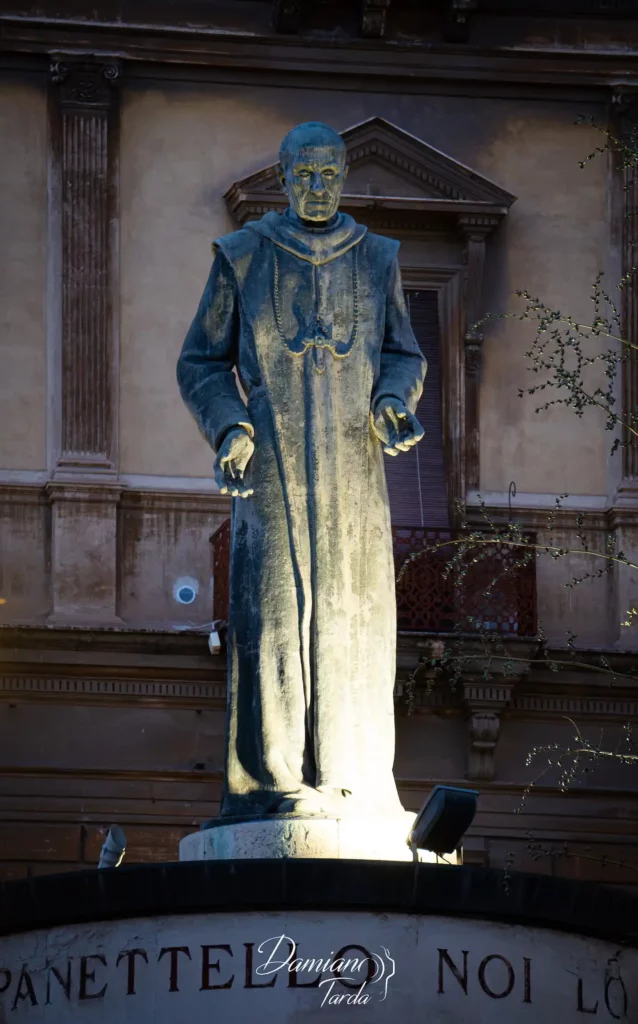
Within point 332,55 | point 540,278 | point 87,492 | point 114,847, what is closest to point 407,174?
point 332,55

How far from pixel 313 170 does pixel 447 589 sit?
11911 mm

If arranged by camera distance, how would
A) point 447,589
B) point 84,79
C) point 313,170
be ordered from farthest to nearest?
point 84,79
point 447,589
point 313,170

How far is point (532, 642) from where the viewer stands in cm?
2295

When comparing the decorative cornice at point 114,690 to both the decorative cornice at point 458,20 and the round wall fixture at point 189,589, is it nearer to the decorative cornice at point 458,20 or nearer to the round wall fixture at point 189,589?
the round wall fixture at point 189,589

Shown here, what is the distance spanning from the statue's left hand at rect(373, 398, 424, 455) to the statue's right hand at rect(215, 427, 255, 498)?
1.55 ft

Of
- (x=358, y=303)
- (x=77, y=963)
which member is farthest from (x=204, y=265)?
(x=77, y=963)

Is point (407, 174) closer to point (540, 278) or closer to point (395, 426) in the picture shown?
point (540, 278)

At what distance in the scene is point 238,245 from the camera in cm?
1159

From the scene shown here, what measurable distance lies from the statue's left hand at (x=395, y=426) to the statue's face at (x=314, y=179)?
0.76 m

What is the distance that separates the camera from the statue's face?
37.8ft

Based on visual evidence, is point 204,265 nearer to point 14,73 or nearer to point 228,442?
point 14,73

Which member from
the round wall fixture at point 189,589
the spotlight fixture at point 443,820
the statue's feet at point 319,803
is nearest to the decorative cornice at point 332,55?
the round wall fixture at point 189,589

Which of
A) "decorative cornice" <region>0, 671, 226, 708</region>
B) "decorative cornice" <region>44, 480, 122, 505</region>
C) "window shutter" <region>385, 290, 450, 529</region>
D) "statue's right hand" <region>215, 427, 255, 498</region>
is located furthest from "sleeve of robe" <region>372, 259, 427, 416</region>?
"decorative cornice" <region>44, 480, 122, 505</region>

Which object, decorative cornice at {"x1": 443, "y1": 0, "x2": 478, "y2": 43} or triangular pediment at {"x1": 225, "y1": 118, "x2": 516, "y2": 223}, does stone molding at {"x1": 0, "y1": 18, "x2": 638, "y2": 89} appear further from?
triangular pediment at {"x1": 225, "y1": 118, "x2": 516, "y2": 223}
